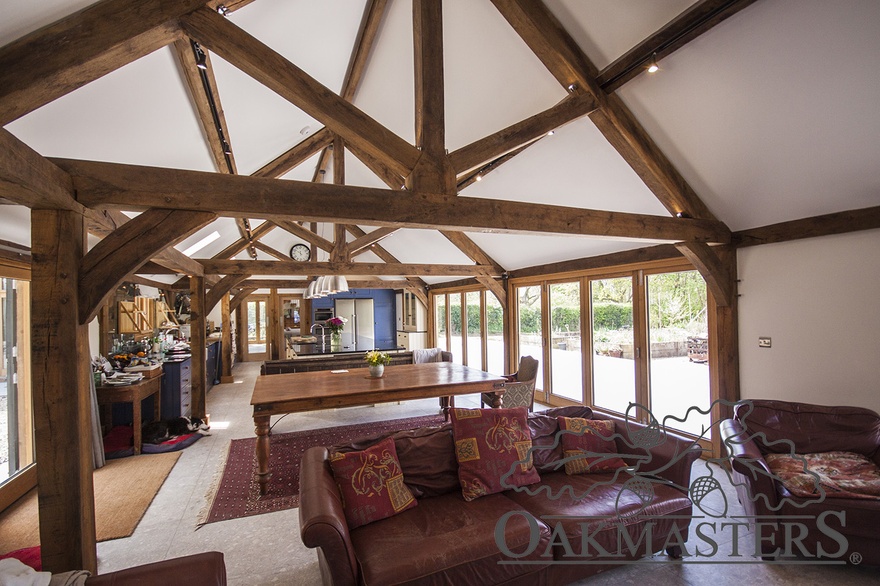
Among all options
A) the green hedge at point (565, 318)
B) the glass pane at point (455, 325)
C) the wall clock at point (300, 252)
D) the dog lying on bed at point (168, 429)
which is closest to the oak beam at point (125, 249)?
the dog lying on bed at point (168, 429)

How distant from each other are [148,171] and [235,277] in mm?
5625

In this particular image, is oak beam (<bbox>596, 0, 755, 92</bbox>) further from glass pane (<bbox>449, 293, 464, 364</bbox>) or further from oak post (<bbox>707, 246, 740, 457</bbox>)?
glass pane (<bbox>449, 293, 464, 364</bbox>)

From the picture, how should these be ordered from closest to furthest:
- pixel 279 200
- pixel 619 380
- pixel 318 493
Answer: pixel 318 493 < pixel 279 200 < pixel 619 380

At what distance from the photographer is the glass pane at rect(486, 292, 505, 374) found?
822cm

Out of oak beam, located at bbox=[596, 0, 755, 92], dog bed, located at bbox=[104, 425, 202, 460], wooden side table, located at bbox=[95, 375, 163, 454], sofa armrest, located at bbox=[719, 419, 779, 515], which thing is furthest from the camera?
dog bed, located at bbox=[104, 425, 202, 460]

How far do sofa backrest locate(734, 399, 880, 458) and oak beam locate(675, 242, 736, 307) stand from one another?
1221mm

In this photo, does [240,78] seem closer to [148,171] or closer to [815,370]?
[148,171]

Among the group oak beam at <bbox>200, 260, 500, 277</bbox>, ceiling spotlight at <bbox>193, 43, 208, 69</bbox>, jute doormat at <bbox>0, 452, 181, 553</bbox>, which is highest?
ceiling spotlight at <bbox>193, 43, 208, 69</bbox>

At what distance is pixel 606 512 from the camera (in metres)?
2.23

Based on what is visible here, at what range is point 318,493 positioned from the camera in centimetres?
200

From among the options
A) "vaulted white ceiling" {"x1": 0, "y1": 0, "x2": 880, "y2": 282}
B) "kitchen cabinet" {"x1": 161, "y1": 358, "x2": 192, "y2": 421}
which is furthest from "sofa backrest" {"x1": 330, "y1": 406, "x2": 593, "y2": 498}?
"kitchen cabinet" {"x1": 161, "y1": 358, "x2": 192, "y2": 421}

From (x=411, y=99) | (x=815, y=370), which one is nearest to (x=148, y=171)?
(x=411, y=99)

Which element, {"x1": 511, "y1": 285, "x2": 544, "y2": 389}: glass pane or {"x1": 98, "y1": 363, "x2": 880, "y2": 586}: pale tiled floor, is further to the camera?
{"x1": 511, "y1": 285, "x2": 544, "y2": 389}: glass pane

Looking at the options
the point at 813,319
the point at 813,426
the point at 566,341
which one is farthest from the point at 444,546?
the point at 566,341
